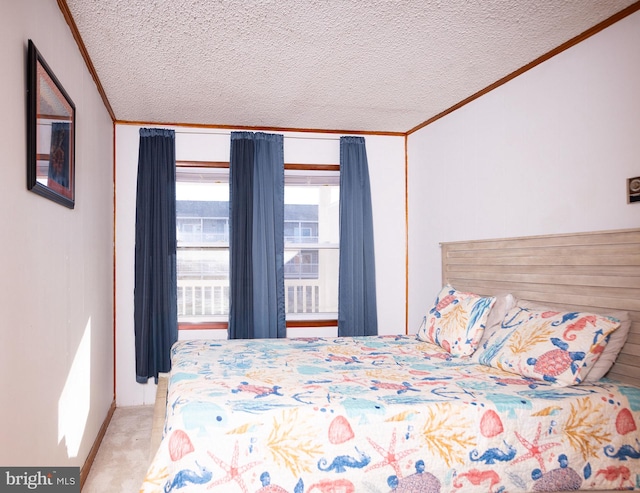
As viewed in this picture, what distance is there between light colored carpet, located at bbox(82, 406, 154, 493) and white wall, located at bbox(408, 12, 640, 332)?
2.70 metres

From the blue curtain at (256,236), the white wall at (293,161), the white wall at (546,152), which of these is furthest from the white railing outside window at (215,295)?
the white wall at (546,152)

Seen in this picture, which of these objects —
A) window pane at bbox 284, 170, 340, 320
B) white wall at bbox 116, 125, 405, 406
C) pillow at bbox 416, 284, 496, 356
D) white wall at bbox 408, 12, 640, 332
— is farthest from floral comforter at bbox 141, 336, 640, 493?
window pane at bbox 284, 170, 340, 320

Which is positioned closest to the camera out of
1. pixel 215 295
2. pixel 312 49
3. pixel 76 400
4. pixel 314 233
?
pixel 76 400

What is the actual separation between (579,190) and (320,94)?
78.2 inches

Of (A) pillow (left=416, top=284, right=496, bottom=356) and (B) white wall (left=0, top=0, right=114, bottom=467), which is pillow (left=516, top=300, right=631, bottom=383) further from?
(B) white wall (left=0, top=0, right=114, bottom=467)

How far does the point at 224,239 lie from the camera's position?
4742 mm

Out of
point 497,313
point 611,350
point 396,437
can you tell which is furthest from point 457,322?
point 396,437

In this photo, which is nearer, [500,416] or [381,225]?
[500,416]

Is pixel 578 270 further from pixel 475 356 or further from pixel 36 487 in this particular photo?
pixel 36 487

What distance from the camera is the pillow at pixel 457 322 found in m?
3.04

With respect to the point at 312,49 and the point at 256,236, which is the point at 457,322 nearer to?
the point at 312,49

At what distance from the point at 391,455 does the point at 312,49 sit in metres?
2.30

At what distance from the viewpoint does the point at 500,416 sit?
209 centimetres

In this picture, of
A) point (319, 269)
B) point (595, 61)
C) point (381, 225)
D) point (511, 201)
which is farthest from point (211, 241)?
point (595, 61)
